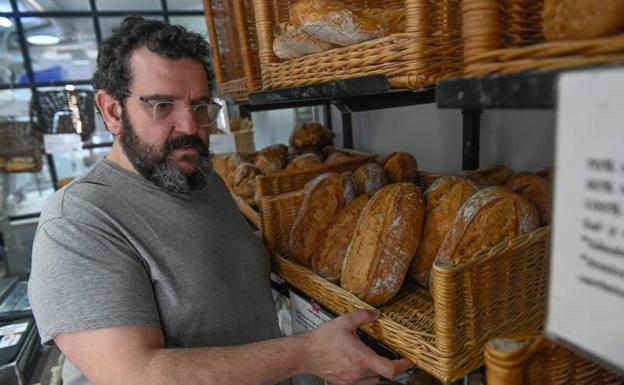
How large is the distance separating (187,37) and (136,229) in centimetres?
57

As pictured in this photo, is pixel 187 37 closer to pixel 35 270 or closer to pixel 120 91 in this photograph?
pixel 120 91

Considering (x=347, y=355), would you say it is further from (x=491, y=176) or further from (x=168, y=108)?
(x=168, y=108)

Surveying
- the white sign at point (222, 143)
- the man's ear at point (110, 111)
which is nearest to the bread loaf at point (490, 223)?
the man's ear at point (110, 111)

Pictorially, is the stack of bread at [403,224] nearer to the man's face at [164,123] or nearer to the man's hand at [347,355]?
the man's hand at [347,355]

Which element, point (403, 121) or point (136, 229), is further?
point (403, 121)

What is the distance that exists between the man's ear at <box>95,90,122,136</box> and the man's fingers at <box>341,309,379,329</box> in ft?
2.80

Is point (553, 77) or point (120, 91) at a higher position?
point (120, 91)

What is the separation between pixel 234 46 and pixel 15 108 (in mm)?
2032

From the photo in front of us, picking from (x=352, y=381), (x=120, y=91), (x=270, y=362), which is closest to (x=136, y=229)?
(x=120, y=91)

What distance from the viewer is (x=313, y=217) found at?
3.79 ft

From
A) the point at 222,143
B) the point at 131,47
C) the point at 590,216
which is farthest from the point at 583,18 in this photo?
the point at 222,143

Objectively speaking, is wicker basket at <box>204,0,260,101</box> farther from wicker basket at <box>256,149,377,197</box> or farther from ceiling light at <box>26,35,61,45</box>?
ceiling light at <box>26,35,61,45</box>

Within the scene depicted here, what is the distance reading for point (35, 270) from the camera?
36.5 inches

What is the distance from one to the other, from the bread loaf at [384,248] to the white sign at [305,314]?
18 cm
